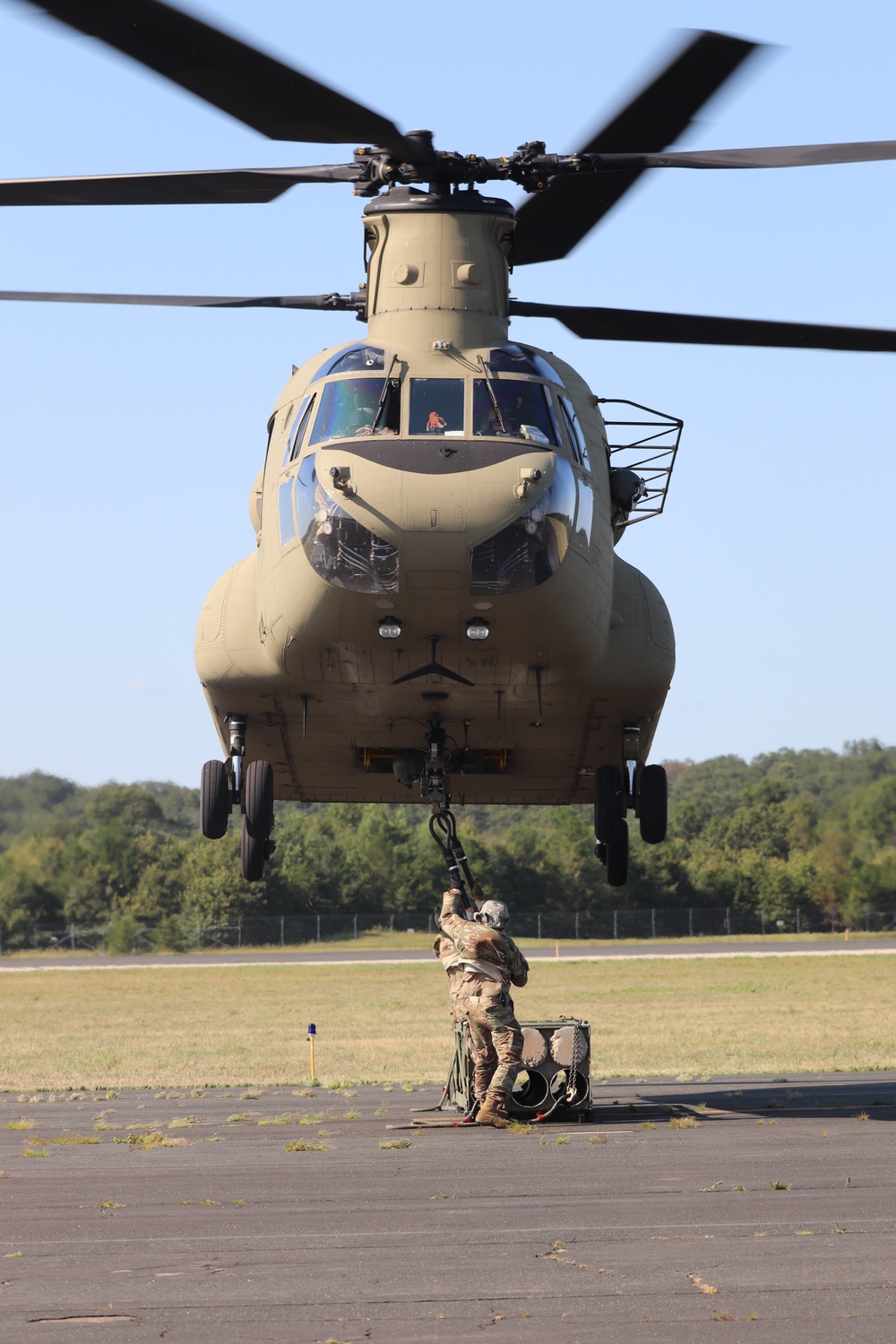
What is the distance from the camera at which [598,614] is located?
13281 mm

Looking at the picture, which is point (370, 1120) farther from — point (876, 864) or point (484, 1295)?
point (876, 864)

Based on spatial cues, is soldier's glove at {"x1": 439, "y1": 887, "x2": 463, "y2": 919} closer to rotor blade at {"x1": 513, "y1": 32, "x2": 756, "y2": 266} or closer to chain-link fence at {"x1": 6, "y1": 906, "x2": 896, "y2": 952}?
rotor blade at {"x1": 513, "y1": 32, "x2": 756, "y2": 266}

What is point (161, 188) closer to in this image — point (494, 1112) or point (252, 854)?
point (252, 854)

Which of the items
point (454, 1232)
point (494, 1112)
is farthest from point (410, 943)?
point (454, 1232)

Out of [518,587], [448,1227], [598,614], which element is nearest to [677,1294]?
[448,1227]

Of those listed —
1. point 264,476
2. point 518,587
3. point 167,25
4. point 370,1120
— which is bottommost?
point 370,1120

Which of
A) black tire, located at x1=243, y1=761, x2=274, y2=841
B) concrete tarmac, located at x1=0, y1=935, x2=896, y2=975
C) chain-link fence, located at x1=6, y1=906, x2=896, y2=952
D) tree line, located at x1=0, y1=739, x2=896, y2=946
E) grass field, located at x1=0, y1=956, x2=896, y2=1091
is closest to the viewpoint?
black tire, located at x1=243, y1=761, x2=274, y2=841

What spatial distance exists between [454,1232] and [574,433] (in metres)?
7.10

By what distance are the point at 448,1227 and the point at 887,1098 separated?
29.2 feet

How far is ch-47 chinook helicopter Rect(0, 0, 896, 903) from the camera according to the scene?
38.5ft

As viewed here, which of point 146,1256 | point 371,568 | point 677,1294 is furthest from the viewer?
point 371,568

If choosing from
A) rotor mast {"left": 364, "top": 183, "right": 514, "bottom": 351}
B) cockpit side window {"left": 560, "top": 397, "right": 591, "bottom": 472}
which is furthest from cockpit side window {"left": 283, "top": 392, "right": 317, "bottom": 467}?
cockpit side window {"left": 560, "top": 397, "right": 591, "bottom": 472}

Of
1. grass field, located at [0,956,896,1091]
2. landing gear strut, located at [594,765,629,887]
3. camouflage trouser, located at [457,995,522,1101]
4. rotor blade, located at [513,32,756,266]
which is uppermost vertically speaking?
rotor blade, located at [513,32,756,266]

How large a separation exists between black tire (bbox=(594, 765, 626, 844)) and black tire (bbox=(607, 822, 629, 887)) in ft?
0.27
